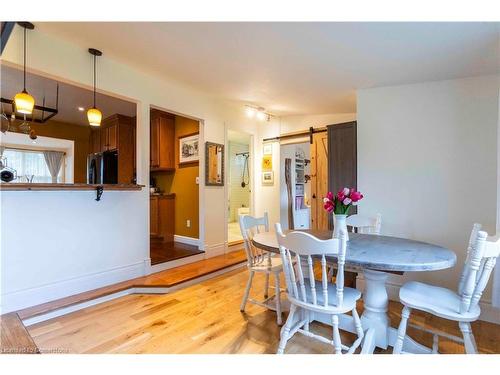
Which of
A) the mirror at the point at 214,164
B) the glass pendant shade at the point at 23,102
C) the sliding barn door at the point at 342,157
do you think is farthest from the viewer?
the mirror at the point at 214,164

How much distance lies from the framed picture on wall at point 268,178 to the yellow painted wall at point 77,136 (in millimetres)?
3848

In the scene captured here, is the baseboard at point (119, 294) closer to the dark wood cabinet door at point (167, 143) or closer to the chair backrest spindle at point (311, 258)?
the chair backrest spindle at point (311, 258)

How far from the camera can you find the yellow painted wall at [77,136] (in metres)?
5.01

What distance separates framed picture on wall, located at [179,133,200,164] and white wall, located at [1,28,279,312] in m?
0.87

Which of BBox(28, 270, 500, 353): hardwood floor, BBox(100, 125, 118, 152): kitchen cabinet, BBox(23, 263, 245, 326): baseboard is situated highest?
BBox(100, 125, 118, 152): kitchen cabinet

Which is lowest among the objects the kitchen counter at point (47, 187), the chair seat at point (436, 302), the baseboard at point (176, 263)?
the baseboard at point (176, 263)

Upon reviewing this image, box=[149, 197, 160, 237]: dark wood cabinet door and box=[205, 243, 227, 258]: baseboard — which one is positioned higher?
box=[149, 197, 160, 237]: dark wood cabinet door

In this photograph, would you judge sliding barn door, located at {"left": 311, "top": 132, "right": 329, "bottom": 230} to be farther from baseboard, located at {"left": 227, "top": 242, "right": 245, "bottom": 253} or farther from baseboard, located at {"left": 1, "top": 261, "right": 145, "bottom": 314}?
baseboard, located at {"left": 1, "top": 261, "right": 145, "bottom": 314}

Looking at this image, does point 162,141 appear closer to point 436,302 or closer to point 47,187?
point 47,187

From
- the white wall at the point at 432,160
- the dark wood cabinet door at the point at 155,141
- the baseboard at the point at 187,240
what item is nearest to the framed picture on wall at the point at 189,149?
the dark wood cabinet door at the point at 155,141

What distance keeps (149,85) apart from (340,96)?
92.3 inches

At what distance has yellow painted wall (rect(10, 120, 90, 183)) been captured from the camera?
16.4 ft

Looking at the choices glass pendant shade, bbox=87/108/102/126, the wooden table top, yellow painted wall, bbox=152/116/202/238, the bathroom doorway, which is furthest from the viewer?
the bathroom doorway

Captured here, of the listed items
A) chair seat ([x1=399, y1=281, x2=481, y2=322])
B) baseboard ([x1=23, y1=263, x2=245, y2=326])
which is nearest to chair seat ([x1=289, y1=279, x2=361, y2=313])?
chair seat ([x1=399, y1=281, x2=481, y2=322])
